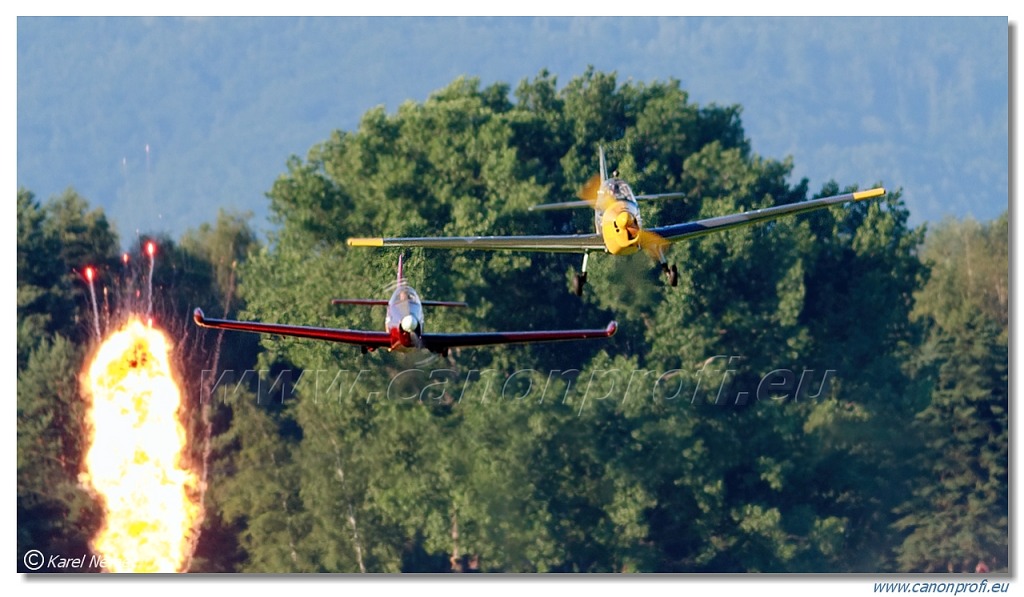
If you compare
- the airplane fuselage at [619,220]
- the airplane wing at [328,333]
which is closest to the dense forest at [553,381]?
the airplane fuselage at [619,220]

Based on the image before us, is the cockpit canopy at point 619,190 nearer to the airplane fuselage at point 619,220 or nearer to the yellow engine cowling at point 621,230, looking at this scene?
the airplane fuselage at point 619,220

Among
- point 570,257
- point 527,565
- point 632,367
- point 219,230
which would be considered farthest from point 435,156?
point 219,230

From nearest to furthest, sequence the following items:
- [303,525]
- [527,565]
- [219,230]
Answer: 1. [527,565]
2. [303,525]
3. [219,230]

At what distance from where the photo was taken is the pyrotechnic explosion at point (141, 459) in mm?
59188

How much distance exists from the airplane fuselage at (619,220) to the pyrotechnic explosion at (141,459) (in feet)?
87.3

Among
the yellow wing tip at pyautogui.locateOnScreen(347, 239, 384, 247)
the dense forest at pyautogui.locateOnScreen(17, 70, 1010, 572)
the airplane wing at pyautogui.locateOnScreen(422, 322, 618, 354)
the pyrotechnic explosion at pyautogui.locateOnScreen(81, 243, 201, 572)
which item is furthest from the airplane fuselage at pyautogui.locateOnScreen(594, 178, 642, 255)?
the pyrotechnic explosion at pyautogui.locateOnScreen(81, 243, 201, 572)

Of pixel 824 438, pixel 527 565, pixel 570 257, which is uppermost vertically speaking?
pixel 570 257

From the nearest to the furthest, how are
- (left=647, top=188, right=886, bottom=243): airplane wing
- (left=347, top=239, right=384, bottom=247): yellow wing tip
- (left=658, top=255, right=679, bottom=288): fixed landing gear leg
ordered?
(left=347, top=239, right=384, bottom=247): yellow wing tip < (left=658, top=255, right=679, bottom=288): fixed landing gear leg < (left=647, top=188, right=886, bottom=243): airplane wing

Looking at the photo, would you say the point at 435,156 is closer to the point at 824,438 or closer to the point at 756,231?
the point at 756,231

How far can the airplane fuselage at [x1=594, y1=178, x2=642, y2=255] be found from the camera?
118 ft

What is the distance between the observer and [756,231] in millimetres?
72000

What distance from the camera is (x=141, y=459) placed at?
2336 inches

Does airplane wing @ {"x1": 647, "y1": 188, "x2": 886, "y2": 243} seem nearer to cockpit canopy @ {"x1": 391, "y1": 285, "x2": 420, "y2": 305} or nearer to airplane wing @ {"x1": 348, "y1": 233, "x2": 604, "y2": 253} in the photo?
airplane wing @ {"x1": 348, "y1": 233, "x2": 604, "y2": 253}
